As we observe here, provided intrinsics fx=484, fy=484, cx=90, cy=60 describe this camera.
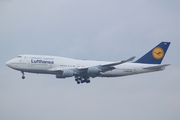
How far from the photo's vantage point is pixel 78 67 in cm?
8719

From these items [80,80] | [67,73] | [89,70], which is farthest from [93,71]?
[67,73]

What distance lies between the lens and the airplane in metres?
84.2

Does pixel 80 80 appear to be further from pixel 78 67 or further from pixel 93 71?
pixel 93 71

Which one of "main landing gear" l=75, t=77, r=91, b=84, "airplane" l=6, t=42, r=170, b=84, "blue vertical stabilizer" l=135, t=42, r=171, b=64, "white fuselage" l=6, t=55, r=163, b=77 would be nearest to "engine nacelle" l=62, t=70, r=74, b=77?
"airplane" l=6, t=42, r=170, b=84

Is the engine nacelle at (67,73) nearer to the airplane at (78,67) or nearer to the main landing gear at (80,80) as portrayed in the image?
the airplane at (78,67)

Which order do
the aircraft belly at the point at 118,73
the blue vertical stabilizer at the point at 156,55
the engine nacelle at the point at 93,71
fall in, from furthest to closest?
the blue vertical stabilizer at the point at 156,55 → the aircraft belly at the point at 118,73 → the engine nacelle at the point at 93,71

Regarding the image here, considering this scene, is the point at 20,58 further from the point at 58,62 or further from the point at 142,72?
the point at 142,72

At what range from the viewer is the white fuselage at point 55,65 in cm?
8412

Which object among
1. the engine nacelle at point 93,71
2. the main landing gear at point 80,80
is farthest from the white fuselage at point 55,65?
the engine nacelle at point 93,71

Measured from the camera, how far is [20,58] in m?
85.0

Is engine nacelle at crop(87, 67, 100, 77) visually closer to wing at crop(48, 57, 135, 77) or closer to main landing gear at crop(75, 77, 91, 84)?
wing at crop(48, 57, 135, 77)

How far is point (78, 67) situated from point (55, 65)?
4.45 metres

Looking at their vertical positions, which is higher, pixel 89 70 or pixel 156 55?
pixel 156 55

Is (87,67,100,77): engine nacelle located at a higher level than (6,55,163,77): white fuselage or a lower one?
lower
